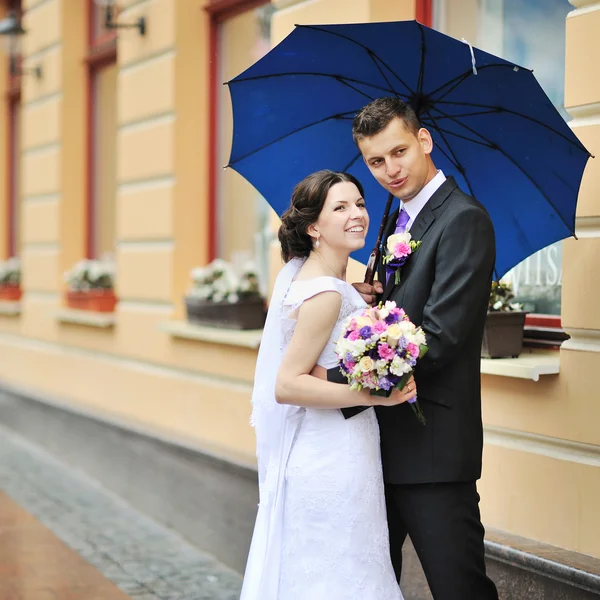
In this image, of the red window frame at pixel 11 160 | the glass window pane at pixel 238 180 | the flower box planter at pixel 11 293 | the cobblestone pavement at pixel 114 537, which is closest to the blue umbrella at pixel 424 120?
the cobblestone pavement at pixel 114 537

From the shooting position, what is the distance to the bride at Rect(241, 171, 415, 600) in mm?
3123

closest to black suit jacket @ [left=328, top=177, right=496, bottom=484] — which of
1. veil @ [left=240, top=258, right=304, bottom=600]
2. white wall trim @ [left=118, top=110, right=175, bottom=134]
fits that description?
veil @ [left=240, top=258, right=304, bottom=600]

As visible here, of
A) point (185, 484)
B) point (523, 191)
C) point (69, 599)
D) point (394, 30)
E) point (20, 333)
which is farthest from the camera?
point (20, 333)

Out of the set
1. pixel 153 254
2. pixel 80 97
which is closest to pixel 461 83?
pixel 153 254

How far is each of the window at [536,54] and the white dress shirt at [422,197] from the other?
1321 mm

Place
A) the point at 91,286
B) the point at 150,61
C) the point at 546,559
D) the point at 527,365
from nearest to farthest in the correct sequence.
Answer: the point at 546,559 < the point at 527,365 < the point at 150,61 < the point at 91,286

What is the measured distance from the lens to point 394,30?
10.1 feet

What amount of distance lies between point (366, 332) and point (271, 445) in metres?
0.73

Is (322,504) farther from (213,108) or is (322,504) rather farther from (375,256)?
(213,108)


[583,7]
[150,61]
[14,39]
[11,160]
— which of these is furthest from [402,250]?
[11,160]

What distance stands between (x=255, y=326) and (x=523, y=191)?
3.14m

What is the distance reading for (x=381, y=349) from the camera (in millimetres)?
2760

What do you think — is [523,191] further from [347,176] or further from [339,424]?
[339,424]

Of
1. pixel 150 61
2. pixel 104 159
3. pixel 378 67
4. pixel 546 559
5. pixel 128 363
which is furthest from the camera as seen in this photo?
pixel 104 159
